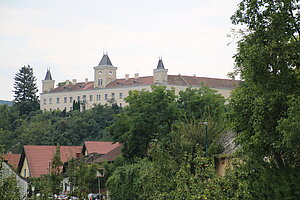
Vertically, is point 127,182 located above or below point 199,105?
below

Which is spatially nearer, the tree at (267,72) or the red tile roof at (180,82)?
the tree at (267,72)

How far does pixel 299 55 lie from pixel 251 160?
510 centimetres

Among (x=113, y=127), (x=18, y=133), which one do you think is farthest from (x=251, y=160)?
(x=18, y=133)

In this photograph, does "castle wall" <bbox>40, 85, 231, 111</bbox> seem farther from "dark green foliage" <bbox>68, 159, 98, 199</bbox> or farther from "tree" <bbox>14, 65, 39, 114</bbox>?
"dark green foliage" <bbox>68, 159, 98, 199</bbox>

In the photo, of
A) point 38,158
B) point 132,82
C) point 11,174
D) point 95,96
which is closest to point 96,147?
point 38,158

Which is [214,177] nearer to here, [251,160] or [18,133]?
[251,160]

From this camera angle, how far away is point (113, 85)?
188250mm

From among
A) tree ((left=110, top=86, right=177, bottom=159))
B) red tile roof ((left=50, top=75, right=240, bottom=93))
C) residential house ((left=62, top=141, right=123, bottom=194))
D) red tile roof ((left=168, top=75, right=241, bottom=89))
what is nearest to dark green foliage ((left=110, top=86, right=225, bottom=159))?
tree ((left=110, top=86, right=177, bottom=159))

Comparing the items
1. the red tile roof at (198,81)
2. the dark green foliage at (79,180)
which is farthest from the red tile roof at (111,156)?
the red tile roof at (198,81)

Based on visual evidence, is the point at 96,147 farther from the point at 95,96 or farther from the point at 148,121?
the point at 95,96

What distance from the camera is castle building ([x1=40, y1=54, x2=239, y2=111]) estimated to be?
18138 cm

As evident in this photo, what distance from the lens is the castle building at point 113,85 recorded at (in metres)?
181

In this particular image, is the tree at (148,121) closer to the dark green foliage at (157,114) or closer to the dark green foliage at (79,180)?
the dark green foliage at (157,114)

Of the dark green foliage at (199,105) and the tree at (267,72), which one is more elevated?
the tree at (267,72)
